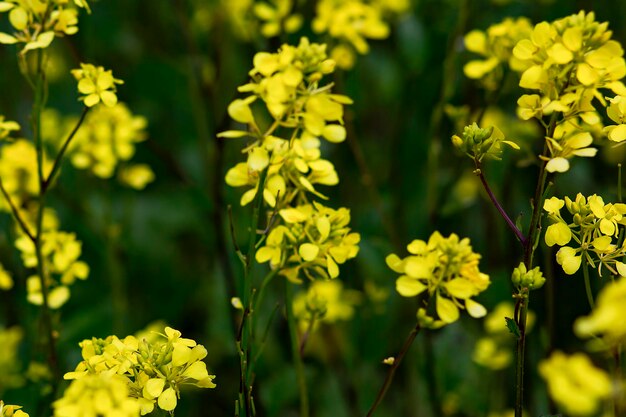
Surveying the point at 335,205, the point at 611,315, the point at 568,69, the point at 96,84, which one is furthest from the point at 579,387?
the point at 335,205

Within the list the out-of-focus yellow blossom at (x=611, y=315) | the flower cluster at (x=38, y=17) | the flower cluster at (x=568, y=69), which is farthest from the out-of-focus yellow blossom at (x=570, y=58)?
the flower cluster at (x=38, y=17)

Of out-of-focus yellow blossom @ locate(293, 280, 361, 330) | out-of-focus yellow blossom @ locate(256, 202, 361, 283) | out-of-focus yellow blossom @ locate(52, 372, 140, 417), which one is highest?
out-of-focus yellow blossom @ locate(256, 202, 361, 283)

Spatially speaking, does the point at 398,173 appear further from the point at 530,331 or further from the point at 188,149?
the point at 188,149

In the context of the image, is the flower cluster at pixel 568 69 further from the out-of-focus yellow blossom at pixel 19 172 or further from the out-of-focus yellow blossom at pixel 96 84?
the out-of-focus yellow blossom at pixel 19 172

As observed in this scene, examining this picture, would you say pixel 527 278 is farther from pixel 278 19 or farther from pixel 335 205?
pixel 335 205

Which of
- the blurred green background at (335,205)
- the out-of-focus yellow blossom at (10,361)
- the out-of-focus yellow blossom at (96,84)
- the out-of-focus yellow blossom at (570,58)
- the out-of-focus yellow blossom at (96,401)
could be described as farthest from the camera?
the blurred green background at (335,205)

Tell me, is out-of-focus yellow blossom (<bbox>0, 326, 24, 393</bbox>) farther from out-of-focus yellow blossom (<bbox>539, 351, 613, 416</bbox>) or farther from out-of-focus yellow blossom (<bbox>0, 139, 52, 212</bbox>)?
out-of-focus yellow blossom (<bbox>539, 351, 613, 416</bbox>)

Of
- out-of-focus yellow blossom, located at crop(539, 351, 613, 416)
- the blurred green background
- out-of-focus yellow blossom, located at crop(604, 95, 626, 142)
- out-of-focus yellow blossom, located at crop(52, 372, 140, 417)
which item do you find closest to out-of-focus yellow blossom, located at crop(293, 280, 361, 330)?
the blurred green background
